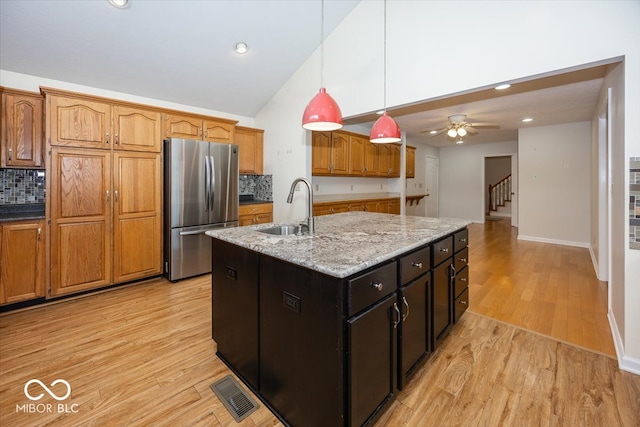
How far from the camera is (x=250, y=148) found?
4742 millimetres

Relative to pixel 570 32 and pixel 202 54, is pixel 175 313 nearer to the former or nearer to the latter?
pixel 202 54

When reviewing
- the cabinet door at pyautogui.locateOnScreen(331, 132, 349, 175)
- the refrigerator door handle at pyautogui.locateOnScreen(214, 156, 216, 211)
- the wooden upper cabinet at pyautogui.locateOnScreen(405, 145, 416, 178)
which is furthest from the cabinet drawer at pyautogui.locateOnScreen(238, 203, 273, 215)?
the wooden upper cabinet at pyautogui.locateOnScreen(405, 145, 416, 178)

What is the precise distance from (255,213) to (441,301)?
3.16m

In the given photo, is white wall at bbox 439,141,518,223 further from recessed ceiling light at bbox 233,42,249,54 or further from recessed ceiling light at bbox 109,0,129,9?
recessed ceiling light at bbox 109,0,129,9

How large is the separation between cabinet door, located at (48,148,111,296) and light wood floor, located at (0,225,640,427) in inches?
18.4

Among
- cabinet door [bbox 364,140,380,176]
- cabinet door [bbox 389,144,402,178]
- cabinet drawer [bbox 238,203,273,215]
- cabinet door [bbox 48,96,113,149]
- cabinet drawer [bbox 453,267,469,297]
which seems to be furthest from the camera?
cabinet door [bbox 389,144,402,178]

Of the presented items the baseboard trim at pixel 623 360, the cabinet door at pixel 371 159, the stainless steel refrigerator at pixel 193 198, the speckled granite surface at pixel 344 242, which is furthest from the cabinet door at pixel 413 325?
the cabinet door at pixel 371 159

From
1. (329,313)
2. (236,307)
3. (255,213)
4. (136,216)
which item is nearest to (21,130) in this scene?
(136,216)

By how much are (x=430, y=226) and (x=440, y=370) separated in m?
1.02

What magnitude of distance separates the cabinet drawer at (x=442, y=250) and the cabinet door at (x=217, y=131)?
3336 mm

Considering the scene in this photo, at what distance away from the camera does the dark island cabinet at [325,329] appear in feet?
4.13

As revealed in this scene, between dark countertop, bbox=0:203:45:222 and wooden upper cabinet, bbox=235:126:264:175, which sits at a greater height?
wooden upper cabinet, bbox=235:126:264:175

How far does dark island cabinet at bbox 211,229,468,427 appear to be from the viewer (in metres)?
1.26

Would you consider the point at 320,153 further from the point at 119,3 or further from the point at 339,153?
the point at 119,3
